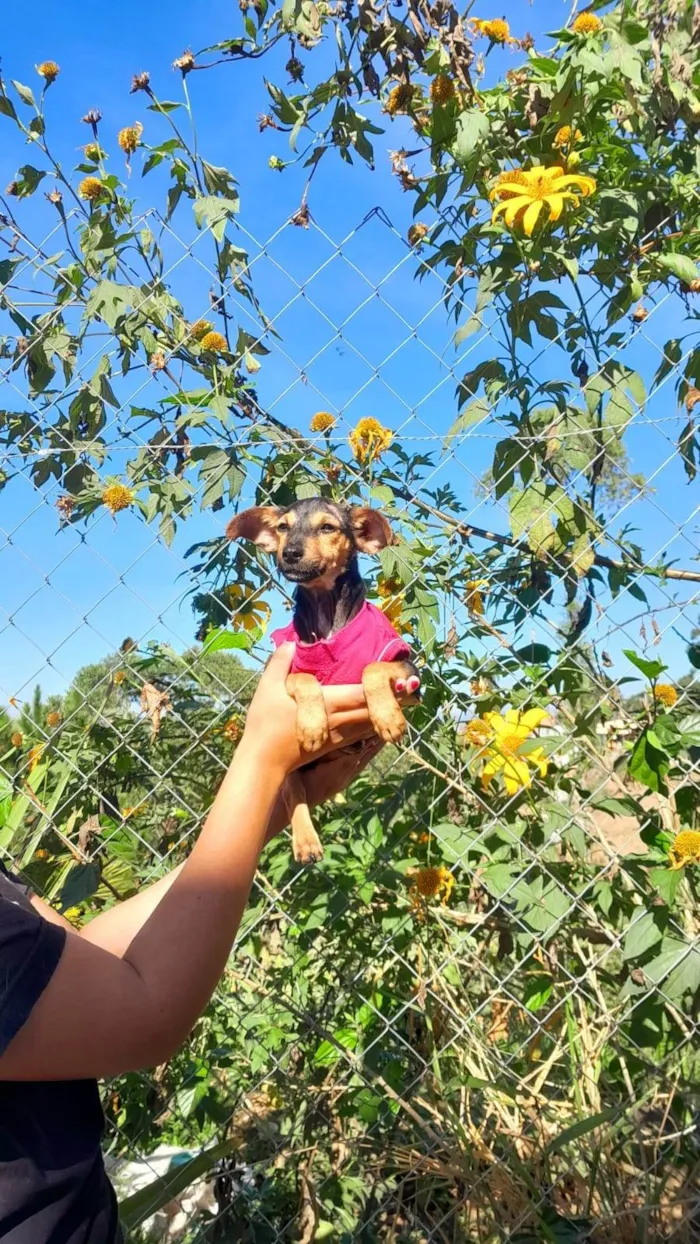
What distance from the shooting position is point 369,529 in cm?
228

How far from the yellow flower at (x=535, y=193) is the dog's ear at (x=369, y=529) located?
872 millimetres

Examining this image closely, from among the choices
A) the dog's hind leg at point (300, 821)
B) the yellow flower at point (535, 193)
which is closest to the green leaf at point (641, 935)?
the dog's hind leg at point (300, 821)

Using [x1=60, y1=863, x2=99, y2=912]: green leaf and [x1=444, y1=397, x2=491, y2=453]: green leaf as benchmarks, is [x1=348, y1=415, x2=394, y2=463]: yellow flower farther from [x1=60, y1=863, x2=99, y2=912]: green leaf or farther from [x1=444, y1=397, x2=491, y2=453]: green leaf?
[x1=60, y1=863, x2=99, y2=912]: green leaf

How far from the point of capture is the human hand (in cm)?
155

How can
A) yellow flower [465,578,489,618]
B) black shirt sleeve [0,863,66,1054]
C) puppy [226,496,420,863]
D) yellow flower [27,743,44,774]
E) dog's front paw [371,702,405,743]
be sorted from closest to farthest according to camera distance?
black shirt sleeve [0,863,66,1054] < dog's front paw [371,702,405,743] < puppy [226,496,420,863] < yellow flower [465,578,489,618] < yellow flower [27,743,44,774]

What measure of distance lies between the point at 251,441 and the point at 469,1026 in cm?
182

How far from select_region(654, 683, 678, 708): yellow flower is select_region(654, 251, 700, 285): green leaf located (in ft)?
3.71

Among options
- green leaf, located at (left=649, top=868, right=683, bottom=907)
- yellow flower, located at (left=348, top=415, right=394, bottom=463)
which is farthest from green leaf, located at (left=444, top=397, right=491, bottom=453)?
green leaf, located at (left=649, top=868, right=683, bottom=907)

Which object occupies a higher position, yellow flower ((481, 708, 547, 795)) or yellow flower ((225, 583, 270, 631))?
yellow flower ((225, 583, 270, 631))

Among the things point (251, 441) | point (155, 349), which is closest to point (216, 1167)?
point (251, 441)

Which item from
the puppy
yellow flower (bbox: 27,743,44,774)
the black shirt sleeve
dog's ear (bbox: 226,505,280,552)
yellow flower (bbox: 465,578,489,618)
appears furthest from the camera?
yellow flower (bbox: 27,743,44,774)

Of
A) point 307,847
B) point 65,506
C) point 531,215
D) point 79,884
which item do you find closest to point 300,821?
point 307,847

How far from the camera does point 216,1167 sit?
275 cm

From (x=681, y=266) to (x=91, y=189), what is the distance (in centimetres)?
179
